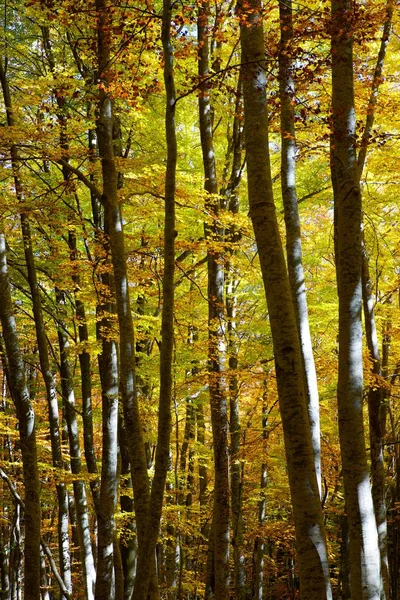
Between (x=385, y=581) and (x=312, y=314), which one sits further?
(x=312, y=314)

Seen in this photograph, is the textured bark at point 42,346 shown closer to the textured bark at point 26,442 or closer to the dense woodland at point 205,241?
the dense woodland at point 205,241

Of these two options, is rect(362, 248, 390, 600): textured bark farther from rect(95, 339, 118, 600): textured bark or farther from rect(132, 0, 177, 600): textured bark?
rect(132, 0, 177, 600): textured bark

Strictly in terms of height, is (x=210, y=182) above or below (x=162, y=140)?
below

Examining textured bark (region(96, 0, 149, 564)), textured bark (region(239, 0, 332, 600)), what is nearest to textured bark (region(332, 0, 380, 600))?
textured bark (region(239, 0, 332, 600))

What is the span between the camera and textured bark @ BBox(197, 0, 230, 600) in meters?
7.90

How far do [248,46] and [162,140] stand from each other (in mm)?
7582

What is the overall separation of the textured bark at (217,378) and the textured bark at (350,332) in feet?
10.9

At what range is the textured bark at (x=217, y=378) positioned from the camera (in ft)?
25.9

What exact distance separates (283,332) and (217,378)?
5130 millimetres

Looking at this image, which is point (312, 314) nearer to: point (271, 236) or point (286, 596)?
point (271, 236)

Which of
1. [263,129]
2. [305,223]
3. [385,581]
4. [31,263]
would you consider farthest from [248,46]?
[305,223]

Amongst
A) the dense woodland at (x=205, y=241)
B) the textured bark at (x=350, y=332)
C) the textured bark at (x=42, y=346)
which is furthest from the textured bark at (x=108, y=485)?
the textured bark at (x=350, y=332)

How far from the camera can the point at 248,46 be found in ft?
14.2

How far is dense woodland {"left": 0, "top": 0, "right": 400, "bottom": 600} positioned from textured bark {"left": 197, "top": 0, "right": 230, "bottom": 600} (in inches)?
1.3
